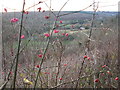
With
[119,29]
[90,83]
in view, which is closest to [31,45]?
[90,83]

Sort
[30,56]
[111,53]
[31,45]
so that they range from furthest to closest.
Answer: [111,53] < [31,45] < [30,56]

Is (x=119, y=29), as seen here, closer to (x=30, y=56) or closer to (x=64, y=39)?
(x=64, y=39)

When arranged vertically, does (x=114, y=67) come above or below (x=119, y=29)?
below

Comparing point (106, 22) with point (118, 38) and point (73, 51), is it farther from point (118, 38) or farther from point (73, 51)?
point (73, 51)

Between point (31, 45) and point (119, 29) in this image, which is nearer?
point (31, 45)

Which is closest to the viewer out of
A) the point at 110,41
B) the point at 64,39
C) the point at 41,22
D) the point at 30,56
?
the point at 30,56

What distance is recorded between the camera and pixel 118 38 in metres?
3.24

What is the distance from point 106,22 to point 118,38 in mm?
426

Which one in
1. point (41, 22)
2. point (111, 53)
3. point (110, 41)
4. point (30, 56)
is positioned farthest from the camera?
point (110, 41)

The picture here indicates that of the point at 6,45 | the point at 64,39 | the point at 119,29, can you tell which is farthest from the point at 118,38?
the point at 6,45

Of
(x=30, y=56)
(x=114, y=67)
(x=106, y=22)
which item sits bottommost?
(x=114, y=67)

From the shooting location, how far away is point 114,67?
2.44 metres

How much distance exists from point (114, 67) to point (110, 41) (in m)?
0.77

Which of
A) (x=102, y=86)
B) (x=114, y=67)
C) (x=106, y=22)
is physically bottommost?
(x=102, y=86)
